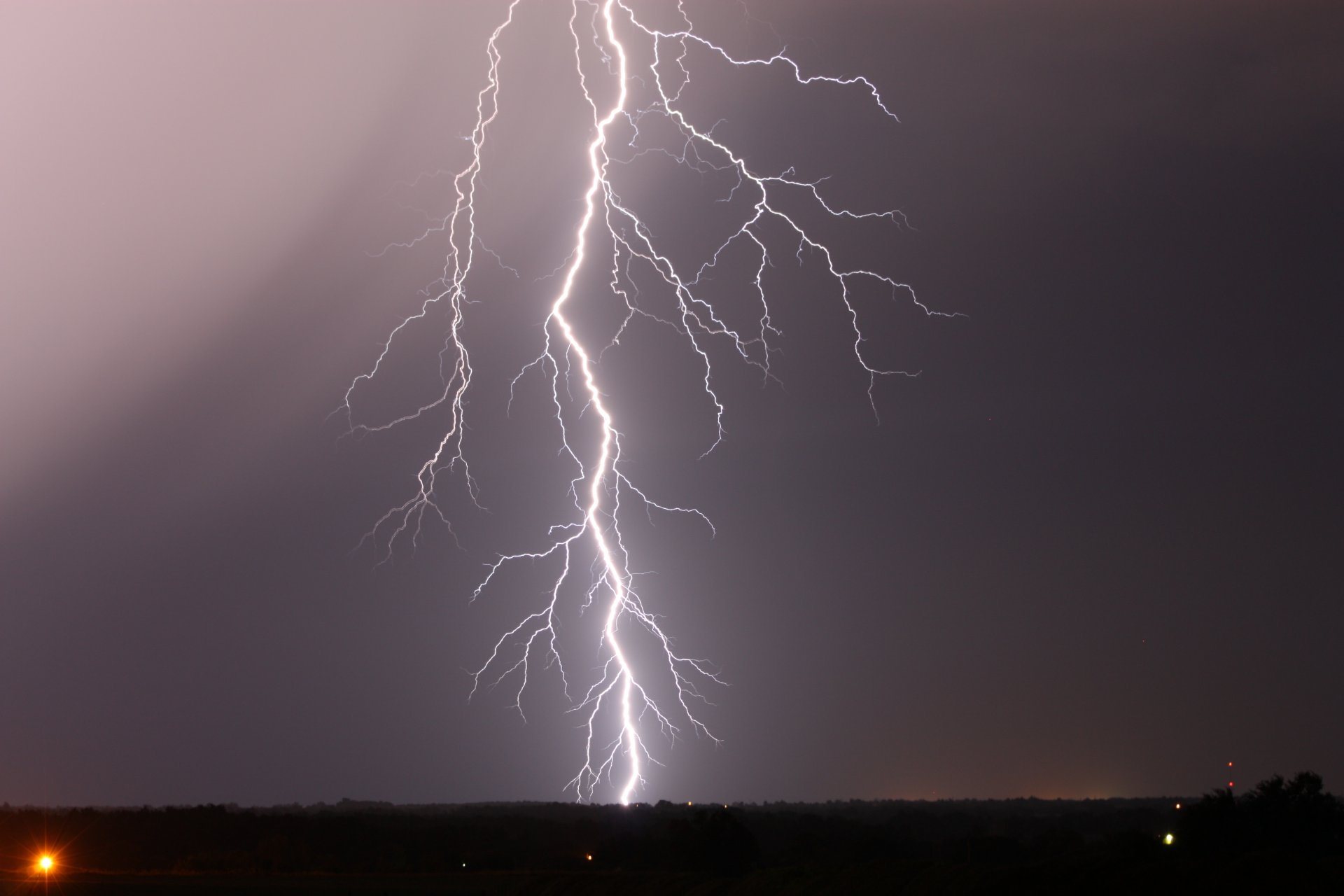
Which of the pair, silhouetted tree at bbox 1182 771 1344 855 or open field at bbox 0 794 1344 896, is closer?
open field at bbox 0 794 1344 896

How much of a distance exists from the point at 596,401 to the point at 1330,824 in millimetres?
17925

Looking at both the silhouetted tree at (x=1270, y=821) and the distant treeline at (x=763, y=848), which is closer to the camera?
the distant treeline at (x=763, y=848)

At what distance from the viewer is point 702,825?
108 feet

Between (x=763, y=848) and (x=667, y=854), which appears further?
(x=763, y=848)

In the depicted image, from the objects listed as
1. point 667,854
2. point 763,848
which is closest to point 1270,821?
point 667,854

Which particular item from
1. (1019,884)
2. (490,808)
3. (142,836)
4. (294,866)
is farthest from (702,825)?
(490,808)

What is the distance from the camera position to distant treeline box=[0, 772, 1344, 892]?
20.2 m

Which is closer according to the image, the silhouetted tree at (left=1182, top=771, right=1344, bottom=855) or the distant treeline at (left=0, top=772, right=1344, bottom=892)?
the distant treeline at (left=0, top=772, right=1344, bottom=892)

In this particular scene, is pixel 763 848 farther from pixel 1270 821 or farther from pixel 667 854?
pixel 1270 821

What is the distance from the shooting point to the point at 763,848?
155 ft

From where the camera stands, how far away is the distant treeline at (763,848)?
66.3 ft

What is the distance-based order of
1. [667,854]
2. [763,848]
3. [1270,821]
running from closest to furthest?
[1270,821] < [667,854] < [763,848]

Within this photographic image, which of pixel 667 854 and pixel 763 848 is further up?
pixel 763 848

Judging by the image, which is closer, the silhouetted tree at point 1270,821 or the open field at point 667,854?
the open field at point 667,854
